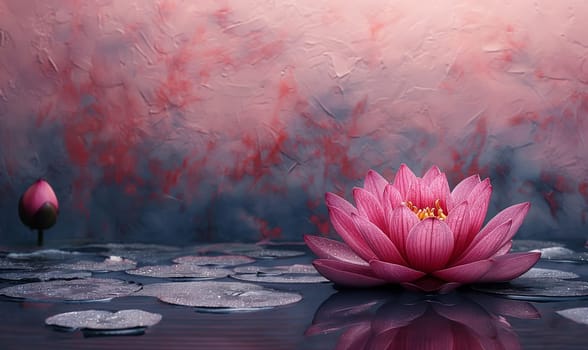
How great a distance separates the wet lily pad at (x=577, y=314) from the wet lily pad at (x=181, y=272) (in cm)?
33

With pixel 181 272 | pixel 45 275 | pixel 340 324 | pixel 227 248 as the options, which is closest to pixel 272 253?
pixel 227 248

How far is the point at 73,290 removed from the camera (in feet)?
1.87

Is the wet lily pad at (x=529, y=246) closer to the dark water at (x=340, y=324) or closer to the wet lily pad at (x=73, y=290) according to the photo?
the dark water at (x=340, y=324)

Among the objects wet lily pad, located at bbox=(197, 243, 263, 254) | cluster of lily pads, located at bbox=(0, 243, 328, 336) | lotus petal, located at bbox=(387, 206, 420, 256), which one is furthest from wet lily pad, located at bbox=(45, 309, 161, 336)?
wet lily pad, located at bbox=(197, 243, 263, 254)

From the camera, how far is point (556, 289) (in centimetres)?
57

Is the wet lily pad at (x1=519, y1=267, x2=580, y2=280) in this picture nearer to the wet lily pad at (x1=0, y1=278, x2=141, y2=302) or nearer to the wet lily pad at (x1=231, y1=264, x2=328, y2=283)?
the wet lily pad at (x1=231, y1=264, x2=328, y2=283)

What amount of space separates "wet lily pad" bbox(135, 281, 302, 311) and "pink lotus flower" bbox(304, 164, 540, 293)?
6cm

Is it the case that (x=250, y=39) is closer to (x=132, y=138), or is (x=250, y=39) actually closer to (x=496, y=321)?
(x=132, y=138)

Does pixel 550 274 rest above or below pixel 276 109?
below

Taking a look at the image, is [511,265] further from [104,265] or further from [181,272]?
[104,265]

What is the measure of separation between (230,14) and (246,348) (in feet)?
2.98

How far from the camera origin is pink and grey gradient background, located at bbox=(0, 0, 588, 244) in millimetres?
1183

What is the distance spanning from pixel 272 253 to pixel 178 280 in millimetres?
241

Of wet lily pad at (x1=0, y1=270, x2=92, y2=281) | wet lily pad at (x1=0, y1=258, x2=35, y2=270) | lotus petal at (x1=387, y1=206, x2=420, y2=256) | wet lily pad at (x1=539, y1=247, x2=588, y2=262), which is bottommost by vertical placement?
wet lily pad at (x1=539, y1=247, x2=588, y2=262)
